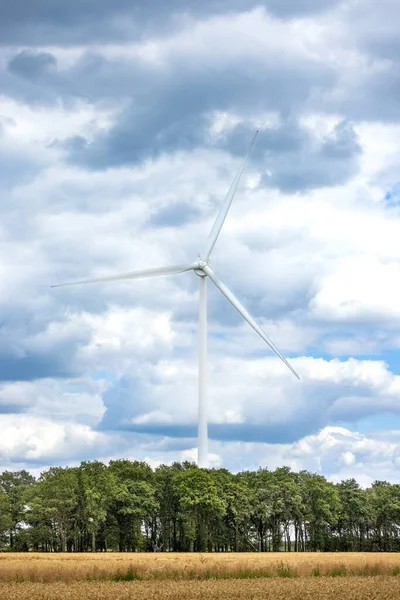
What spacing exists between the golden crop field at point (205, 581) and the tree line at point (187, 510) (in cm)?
8061

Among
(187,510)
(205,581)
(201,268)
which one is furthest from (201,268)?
(205,581)

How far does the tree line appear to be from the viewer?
459 ft

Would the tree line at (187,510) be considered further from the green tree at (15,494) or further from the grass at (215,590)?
the grass at (215,590)

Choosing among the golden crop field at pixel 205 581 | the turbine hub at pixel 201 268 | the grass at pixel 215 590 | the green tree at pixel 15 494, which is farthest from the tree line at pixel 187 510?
the grass at pixel 215 590

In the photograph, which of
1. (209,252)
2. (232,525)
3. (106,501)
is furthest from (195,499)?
(209,252)

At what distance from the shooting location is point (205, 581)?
163 feet

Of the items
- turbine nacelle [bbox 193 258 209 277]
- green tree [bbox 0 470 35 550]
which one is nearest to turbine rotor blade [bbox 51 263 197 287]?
turbine nacelle [bbox 193 258 209 277]

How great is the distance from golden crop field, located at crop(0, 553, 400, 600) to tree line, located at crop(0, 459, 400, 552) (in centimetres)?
8061

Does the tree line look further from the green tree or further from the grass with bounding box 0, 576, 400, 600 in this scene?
the grass with bounding box 0, 576, 400, 600

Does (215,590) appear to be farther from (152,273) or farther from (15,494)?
(15,494)

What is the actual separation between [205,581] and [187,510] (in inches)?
3679

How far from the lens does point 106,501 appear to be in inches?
5463

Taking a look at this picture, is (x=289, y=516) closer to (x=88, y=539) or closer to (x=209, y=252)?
(x=88, y=539)

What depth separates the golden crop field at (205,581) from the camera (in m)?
41.6
